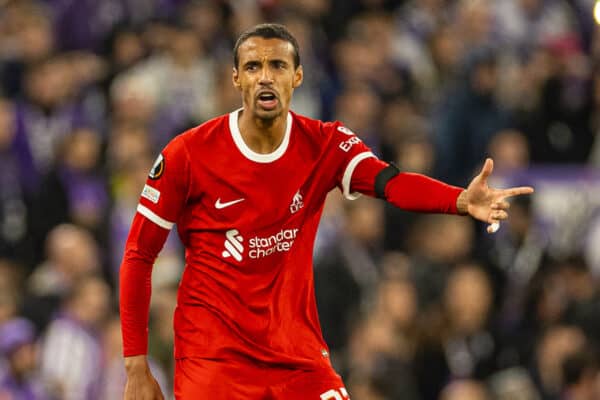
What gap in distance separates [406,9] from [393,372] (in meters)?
5.28

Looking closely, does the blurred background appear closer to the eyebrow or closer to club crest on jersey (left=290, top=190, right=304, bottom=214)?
club crest on jersey (left=290, top=190, right=304, bottom=214)

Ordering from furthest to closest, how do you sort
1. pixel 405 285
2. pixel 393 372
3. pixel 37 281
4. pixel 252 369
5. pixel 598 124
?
pixel 598 124
pixel 37 281
pixel 405 285
pixel 393 372
pixel 252 369

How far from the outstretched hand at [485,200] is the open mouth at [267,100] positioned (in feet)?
2.75

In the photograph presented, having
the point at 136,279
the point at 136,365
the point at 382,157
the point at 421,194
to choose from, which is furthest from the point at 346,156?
the point at 382,157

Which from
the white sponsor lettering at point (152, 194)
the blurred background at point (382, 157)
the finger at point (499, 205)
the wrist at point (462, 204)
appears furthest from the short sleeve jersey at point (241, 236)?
the blurred background at point (382, 157)

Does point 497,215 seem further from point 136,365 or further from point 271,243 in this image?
point 136,365

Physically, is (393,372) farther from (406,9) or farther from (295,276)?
(406,9)

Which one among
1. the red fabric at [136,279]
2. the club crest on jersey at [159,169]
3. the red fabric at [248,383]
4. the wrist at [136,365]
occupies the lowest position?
the red fabric at [248,383]

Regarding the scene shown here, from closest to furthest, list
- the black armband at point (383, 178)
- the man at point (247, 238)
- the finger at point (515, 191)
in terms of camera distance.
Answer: the finger at point (515, 191)
the man at point (247, 238)
the black armband at point (383, 178)

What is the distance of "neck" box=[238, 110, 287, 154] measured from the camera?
225 inches

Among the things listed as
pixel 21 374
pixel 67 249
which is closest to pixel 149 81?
pixel 67 249

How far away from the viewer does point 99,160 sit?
1059 centimetres

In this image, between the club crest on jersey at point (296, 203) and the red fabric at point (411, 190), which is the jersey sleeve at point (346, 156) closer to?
the red fabric at point (411, 190)

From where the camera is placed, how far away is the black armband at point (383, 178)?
5699 mm
